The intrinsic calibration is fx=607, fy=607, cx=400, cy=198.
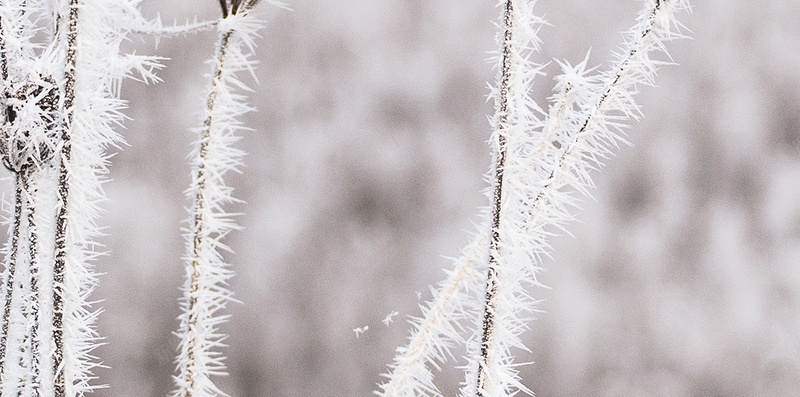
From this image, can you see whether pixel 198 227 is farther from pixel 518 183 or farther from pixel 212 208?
pixel 518 183

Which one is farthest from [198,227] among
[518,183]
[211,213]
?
[518,183]

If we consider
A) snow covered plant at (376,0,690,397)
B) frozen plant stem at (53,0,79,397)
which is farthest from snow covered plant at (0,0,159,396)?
snow covered plant at (376,0,690,397)

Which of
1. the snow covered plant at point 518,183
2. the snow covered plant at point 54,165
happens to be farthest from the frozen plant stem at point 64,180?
the snow covered plant at point 518,183

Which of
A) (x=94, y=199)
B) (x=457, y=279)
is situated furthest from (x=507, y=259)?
(x=94, y=199)

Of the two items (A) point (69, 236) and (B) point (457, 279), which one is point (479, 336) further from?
(A) point (69, 236)

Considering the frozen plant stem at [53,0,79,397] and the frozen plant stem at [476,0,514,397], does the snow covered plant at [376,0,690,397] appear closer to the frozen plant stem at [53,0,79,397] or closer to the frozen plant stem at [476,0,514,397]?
the frozen plant stem at [476,0,514,397]
